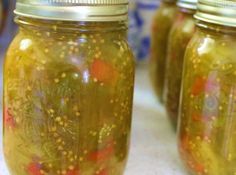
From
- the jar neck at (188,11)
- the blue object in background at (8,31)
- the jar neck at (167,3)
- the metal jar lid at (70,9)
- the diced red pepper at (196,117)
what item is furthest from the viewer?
the blue object in background at (8,31)

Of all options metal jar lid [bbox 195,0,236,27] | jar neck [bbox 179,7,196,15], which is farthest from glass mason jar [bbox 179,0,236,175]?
jar neck [bbox 179,7,196,15]

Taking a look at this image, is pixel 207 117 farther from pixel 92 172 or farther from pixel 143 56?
pixel 143 56

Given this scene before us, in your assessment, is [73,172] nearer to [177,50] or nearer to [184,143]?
[184,143]

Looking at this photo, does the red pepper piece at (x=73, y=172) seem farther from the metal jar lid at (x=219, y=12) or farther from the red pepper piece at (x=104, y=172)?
the metal jar lid at (x=219, y=12)

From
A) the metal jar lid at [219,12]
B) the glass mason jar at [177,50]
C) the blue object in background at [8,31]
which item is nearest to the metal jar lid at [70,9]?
the metal jar lid at [219,12]

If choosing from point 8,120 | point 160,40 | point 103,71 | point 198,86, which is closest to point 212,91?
point 198,86

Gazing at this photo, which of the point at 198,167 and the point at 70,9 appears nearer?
the point at 70,9
